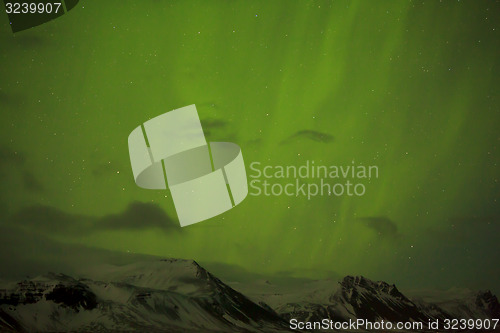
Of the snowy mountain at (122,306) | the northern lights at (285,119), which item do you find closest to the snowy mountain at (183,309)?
the snowy mountain at (122,306)

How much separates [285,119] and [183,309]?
2.06 metres

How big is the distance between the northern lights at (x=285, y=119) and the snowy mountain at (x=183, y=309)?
6.4 inches

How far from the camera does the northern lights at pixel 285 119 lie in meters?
6.59

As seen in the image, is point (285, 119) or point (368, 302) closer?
point (368, 302)

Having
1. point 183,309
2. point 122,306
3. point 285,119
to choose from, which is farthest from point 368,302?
point 122,306

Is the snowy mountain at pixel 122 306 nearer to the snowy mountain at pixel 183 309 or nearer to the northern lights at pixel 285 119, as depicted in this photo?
the snowy mountain at pixel 183 309

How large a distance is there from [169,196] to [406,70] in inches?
100

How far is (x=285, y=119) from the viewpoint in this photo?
21.8 feet

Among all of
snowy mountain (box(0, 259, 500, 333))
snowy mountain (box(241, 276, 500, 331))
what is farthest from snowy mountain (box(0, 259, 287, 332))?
snowy mountain (box(241, 276, 500, 331))

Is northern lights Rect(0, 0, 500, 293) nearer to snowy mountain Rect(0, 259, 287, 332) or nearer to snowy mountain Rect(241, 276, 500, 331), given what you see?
snowy mountain Rect(241, 276, 500, 331)

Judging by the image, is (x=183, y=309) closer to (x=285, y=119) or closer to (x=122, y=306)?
(x=122, y=306)

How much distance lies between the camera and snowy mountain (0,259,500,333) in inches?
256

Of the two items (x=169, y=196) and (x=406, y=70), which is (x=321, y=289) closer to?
(x=169, y=196)

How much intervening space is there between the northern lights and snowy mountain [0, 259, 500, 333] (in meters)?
0.16
